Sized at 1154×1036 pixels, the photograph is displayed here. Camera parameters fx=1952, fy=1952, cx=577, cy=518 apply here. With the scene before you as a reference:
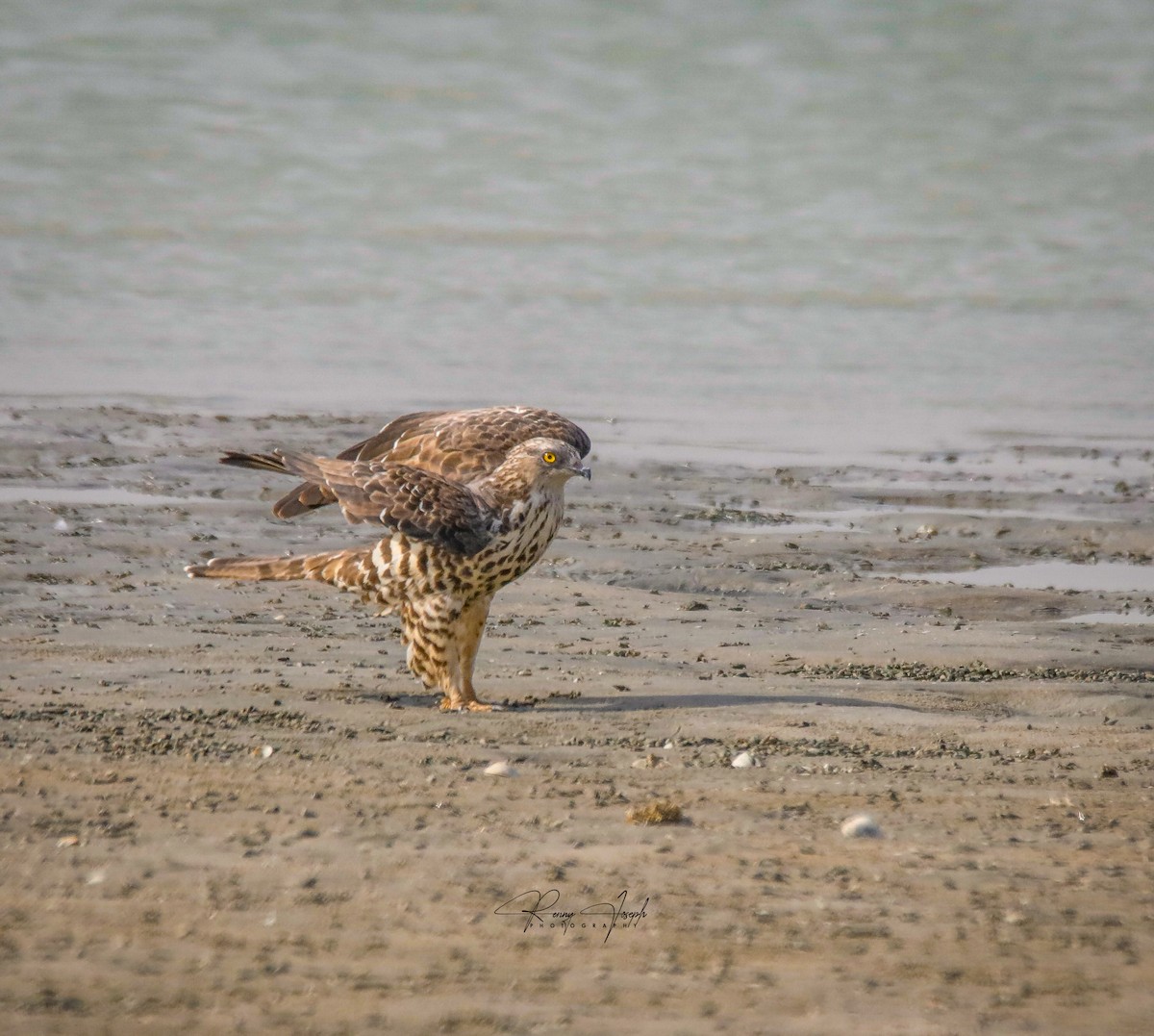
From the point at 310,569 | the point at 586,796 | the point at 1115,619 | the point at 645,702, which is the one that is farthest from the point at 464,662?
the point at 1115,619

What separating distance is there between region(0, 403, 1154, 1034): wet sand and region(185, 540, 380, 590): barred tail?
290 millimetres

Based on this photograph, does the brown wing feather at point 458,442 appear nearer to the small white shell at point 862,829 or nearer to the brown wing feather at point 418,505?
the brown wing feather at point 418,505

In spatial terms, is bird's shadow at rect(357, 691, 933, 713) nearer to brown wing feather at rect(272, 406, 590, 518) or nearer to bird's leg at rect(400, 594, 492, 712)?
bird's leg at rect(400, 594, 492, 712)

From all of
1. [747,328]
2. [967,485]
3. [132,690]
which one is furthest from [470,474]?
[747,328]

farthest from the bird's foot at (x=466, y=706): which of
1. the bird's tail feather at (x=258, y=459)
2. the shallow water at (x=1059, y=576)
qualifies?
the shallow water at (x=1059, y=576)

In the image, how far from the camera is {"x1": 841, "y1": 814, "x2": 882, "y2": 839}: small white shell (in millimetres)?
4902

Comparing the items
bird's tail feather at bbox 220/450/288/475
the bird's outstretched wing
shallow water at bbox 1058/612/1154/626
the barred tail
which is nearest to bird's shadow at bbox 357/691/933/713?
the barred tail

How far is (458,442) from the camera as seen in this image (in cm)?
708

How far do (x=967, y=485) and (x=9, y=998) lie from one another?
29.9 ft

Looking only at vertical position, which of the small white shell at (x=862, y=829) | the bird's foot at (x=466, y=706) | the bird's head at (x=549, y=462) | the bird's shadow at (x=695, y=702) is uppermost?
the bird's head at (x=549, y=462)

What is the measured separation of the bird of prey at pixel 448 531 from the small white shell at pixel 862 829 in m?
1.88

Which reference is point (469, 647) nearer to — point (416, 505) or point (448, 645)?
point (448, 645)

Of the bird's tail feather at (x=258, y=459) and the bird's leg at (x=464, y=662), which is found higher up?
the bird's tail feather at (x=258, y=459)

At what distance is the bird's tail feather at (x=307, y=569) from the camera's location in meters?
6.83
